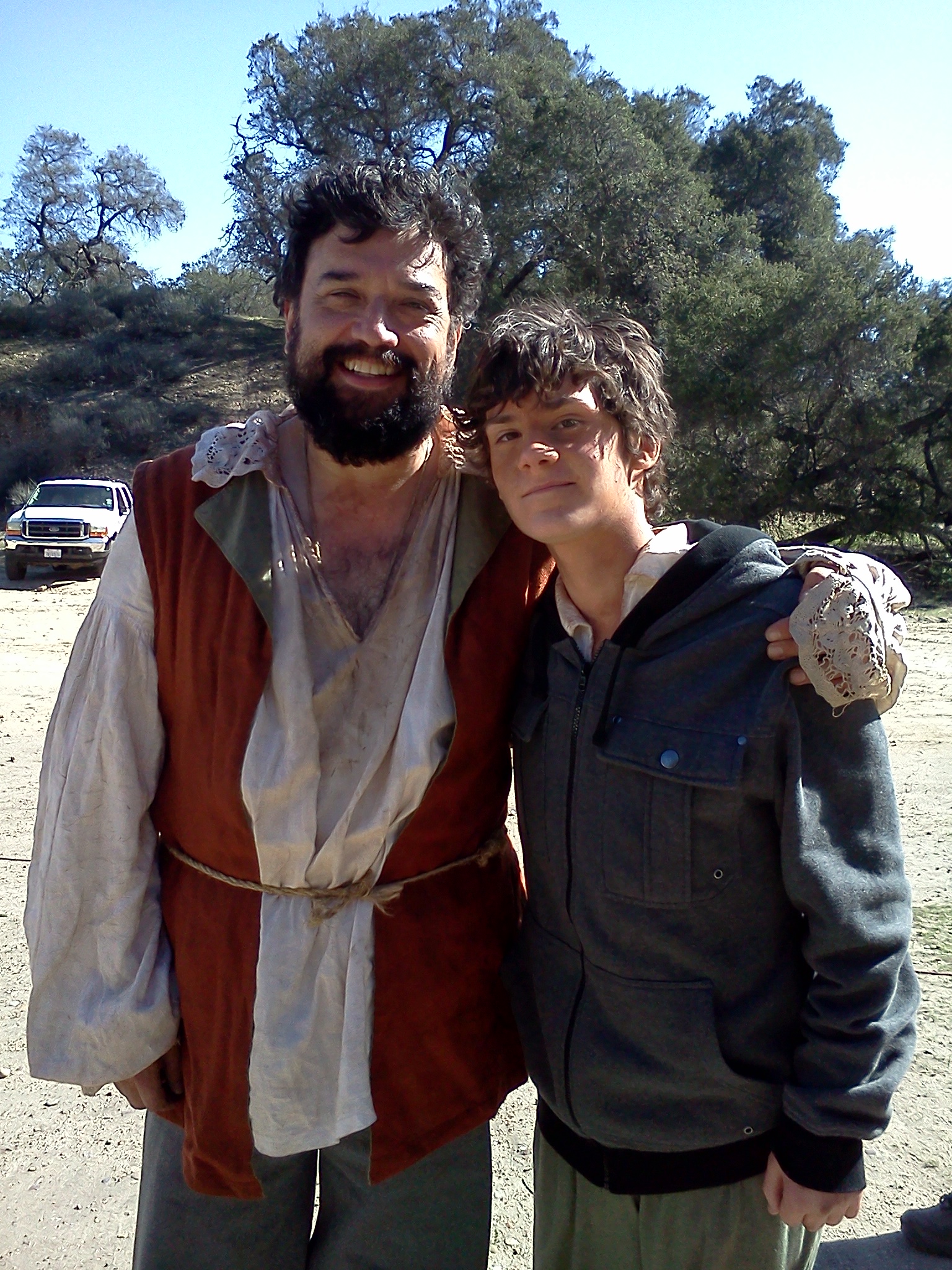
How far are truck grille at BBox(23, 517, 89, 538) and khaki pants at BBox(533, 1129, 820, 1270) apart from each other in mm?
14459

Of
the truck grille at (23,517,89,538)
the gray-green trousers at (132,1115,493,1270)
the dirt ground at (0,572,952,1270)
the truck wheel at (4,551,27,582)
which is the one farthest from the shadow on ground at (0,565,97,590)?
the gray-green trousers at (132,1115,493,1270)

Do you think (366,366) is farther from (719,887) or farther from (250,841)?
(719,887)

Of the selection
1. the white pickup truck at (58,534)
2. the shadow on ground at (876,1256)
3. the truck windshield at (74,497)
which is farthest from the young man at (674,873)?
the truck windshield at (74,497)

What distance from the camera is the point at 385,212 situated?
2.04 metres

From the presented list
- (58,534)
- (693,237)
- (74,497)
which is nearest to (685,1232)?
(58,534)

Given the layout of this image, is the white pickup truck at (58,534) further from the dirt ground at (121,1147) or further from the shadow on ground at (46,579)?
the dirt ground at (121,1147)

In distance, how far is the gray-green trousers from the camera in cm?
190

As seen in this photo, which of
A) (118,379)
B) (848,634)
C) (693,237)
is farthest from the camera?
(118,379)

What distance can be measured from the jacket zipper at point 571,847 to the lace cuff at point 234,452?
0.72 meters

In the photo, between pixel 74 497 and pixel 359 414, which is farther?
pixel 74 497

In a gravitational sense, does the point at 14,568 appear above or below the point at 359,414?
below

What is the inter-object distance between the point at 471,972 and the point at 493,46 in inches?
1141

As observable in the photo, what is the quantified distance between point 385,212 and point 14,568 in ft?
47.1

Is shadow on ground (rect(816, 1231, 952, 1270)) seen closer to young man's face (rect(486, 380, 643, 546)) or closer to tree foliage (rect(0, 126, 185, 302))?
young man's face (rect(486, 380, 643, 546))
